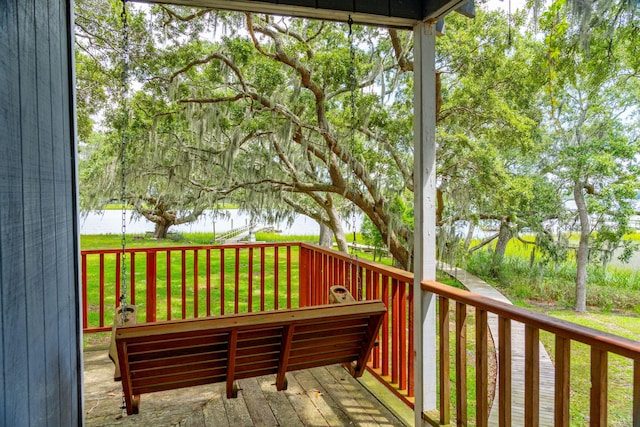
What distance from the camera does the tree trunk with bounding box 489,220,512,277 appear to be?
21.2 feet

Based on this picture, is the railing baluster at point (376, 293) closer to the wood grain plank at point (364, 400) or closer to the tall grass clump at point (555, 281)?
the wood grain plank at point (364, 400)

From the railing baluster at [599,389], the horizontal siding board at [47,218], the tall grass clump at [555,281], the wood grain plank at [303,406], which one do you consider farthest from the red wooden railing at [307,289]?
the tall grass clump at [555,281]

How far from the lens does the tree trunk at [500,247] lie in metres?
6.46

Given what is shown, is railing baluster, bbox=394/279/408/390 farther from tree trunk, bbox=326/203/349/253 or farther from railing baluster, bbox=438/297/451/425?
tree trunk, bbox=326/203/349/253

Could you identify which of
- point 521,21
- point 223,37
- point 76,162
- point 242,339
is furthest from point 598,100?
point 76,162

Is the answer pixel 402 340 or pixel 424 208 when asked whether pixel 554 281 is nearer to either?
pixel 402 340

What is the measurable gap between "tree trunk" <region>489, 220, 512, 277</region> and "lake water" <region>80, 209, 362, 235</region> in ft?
8.52

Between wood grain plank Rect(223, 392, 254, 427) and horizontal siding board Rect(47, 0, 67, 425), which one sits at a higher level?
horizontal siding board Rect(47, 0, 67, 425)

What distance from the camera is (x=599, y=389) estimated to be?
1.26m

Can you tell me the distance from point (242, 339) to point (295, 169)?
410cm

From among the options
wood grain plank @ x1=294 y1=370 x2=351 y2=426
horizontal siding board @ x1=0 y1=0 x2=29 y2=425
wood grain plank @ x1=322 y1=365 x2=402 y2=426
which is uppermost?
horizontal siding board @ x1=0 y1=0 x2=29 y2=425

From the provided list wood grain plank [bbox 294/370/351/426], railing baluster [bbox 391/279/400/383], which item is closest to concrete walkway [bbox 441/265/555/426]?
railing baluster [bbox 391/279/400/383]

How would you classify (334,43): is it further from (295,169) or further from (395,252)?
(395,252)

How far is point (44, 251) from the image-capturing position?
102 cm
